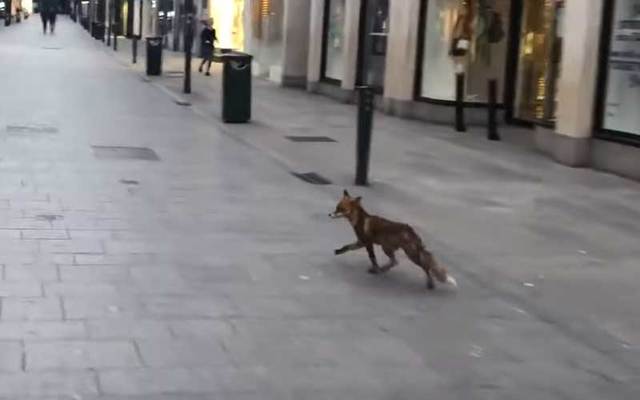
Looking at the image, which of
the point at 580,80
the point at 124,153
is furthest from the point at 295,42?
the point at 124,153

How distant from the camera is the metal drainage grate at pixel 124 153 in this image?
13.4 m

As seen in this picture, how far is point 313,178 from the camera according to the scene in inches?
489

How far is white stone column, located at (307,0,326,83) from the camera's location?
25594mm

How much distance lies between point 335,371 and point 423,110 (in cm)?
1444

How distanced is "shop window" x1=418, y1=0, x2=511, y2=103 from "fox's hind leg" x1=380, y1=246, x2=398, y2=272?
11.2 meters

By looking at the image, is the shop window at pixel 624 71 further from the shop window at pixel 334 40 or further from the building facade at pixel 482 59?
the shop window at pixel 334 40

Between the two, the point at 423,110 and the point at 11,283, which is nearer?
the point at 11,283

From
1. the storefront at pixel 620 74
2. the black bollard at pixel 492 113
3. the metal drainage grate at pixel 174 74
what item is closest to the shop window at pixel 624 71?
the storefront at pixel 620 74

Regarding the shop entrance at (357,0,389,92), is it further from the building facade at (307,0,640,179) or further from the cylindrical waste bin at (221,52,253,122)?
the cylindrical waste bin at (221,52,253,122)

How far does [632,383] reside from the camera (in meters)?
5.87

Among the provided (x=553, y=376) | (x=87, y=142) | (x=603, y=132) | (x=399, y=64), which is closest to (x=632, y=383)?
(x=553, y=376)

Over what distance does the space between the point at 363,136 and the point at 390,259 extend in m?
4.24

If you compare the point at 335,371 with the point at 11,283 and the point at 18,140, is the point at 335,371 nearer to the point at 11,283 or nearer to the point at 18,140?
the point at 11,283

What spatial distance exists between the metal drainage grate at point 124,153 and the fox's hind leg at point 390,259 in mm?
6023
